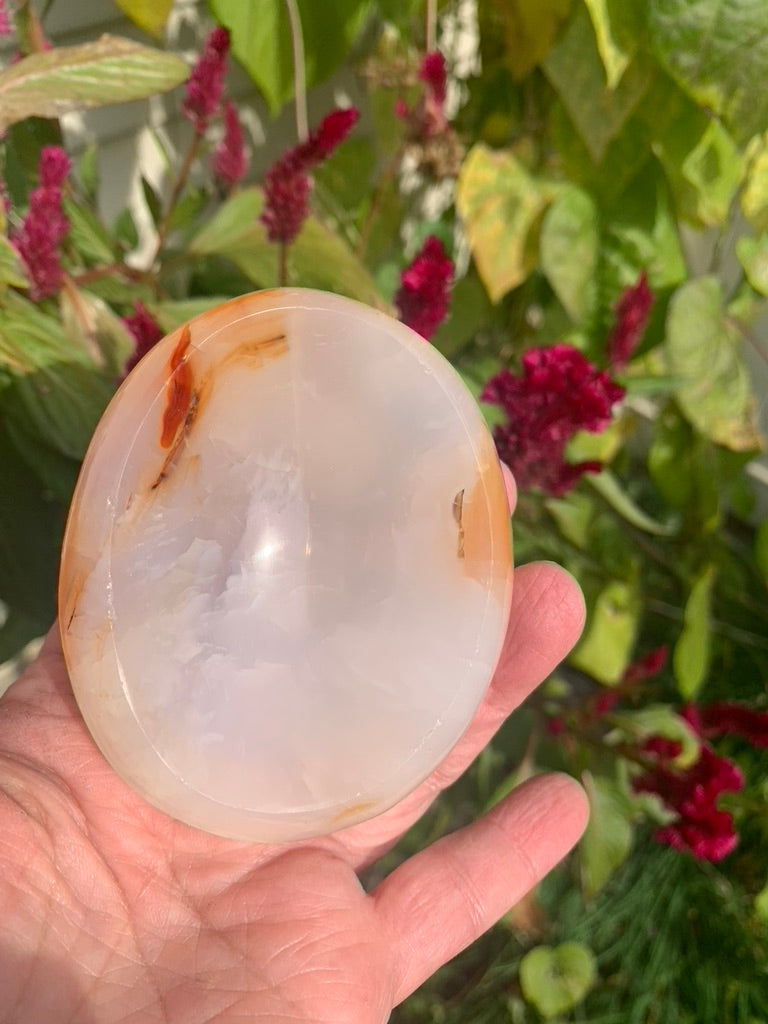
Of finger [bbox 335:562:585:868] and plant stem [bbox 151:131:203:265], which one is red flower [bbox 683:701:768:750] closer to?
finger [bbox 335:562:585:868]

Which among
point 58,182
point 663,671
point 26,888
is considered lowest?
point 663,671

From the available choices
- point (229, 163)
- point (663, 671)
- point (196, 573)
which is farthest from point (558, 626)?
point (663, 671)

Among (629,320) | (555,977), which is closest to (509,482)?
(629,320)

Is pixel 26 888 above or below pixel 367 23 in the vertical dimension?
below

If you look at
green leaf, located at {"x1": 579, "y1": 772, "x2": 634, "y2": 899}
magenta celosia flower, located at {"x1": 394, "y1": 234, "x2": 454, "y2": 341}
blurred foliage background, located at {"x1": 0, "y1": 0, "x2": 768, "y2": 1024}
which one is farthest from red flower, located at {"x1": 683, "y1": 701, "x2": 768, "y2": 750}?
magenta celosia flower, located at {"x1": 394, "y1": 234, "x2": 454, "y2": 341}

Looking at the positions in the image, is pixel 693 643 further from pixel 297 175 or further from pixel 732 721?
pixel 297 175

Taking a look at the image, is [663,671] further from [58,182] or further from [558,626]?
[58,182]
